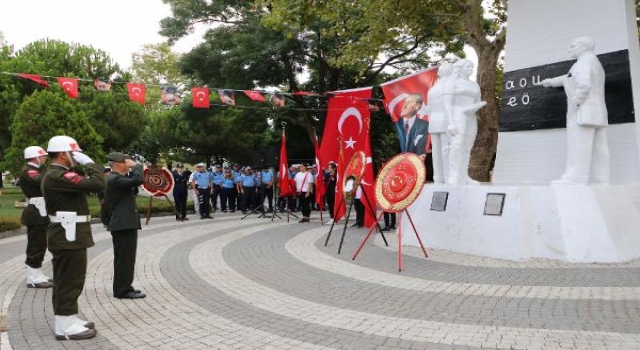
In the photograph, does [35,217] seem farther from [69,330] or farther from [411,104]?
[411,104]

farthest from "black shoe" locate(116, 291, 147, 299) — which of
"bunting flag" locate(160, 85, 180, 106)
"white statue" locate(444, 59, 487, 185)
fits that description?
"bunting flag" locate(160, 85, 180, 106)

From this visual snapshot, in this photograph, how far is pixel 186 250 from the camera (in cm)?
953

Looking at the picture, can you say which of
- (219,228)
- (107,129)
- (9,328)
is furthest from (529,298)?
(107,129)

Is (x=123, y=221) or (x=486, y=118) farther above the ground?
(x=486, y=118)

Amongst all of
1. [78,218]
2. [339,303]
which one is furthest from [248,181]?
[78,218]

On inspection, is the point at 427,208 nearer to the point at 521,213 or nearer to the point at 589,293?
the point at 521,213

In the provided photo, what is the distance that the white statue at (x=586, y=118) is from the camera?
8.28 m

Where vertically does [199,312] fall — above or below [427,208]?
below

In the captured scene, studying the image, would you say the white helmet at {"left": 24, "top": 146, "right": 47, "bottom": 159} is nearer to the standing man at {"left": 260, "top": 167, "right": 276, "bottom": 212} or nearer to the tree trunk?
the standing man at {"left": 260, "top": 167, "right": 276, "bottom": 212}

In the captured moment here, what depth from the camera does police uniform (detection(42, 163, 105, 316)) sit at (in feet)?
15.0

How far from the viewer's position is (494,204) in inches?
336

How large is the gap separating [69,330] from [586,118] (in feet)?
26.9

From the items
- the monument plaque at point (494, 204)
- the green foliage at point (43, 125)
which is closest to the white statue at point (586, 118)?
the monument plaque at point (494, 204)

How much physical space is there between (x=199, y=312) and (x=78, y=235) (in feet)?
5.01
